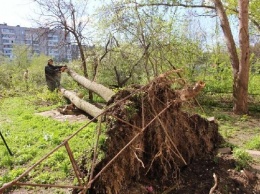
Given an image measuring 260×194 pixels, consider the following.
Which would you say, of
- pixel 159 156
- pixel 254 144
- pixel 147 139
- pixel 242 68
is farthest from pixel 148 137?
pixel 242 68

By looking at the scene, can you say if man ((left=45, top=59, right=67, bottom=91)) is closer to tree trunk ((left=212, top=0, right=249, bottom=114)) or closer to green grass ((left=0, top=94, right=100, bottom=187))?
green grass ((left=0, top=94, right=100, bottom=187))

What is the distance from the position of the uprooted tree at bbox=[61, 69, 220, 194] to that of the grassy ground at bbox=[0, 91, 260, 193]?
1.05 feet

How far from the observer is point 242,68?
300 inches

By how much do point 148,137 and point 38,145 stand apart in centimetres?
244

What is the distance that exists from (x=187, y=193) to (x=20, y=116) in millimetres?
5919

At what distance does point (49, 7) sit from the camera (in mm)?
11086

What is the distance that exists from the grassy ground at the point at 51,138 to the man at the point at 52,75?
66.3 inches

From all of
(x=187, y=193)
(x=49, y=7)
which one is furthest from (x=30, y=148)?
(x=49, y=7)

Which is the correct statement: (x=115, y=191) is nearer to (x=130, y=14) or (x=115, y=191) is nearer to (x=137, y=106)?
(x=137, y=106)

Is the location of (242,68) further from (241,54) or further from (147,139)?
(147,139)

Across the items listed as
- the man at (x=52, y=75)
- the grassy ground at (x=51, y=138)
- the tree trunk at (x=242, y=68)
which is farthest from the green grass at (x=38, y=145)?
the tree trunk at (x=242, y=68)

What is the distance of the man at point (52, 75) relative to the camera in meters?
10.2

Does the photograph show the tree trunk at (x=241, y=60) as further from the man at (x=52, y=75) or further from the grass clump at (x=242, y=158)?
the man at (x=52, y=75)

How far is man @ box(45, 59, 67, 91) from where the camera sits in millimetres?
10242
